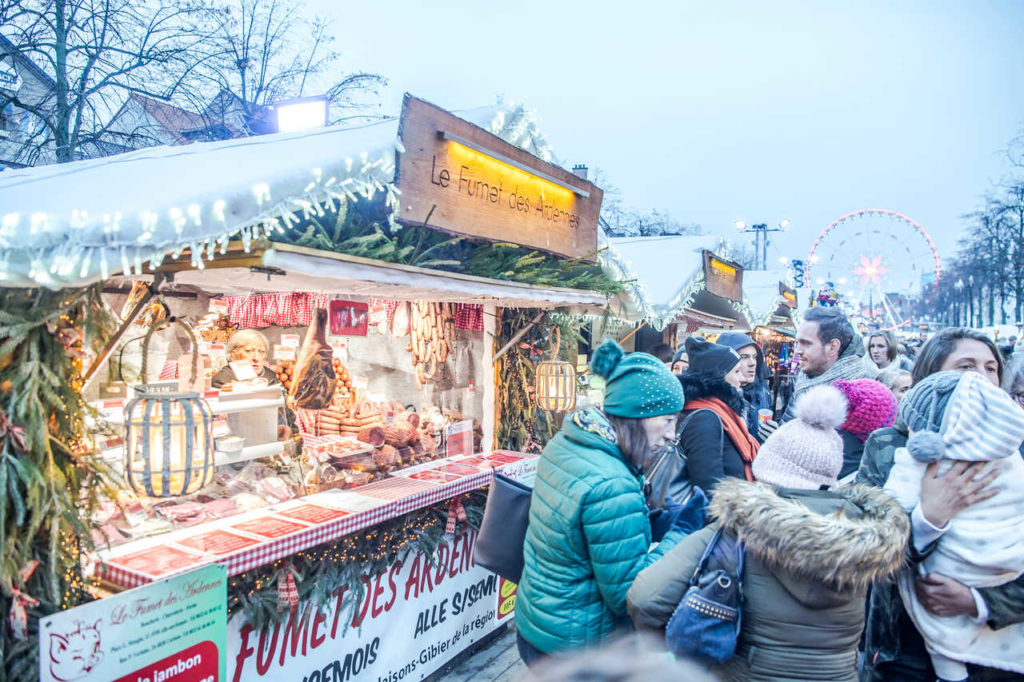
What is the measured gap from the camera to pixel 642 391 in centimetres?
254

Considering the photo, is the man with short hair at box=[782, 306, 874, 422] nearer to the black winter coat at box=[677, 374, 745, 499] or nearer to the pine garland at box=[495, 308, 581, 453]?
the black winter coat at box=[677, 374, 745, 499]

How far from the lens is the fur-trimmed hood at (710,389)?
11.2ft

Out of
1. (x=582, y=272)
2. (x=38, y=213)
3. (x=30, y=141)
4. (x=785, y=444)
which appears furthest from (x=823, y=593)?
(x=30, y=141)

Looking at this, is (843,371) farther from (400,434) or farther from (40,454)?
(40,454)

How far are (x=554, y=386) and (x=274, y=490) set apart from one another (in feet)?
8.66

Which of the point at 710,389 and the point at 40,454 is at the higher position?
the point at 710,389

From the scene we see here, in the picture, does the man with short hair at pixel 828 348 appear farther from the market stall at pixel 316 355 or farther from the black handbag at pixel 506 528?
the black handbag at pixel 506 528

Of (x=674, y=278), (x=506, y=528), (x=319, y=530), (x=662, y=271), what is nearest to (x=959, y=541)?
(x=506, y=528)

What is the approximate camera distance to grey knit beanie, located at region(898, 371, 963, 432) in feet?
7.61

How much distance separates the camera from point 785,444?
213cm

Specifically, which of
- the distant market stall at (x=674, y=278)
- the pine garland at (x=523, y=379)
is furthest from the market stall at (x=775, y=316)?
the pine garland at (x=523, y=379)

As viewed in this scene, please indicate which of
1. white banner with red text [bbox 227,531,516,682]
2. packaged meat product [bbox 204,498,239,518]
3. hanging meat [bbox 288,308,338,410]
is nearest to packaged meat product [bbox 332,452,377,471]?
hanging meat [bbox 288,308,338,410]

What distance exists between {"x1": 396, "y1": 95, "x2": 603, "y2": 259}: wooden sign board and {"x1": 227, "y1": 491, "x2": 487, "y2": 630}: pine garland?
1884 millimetres

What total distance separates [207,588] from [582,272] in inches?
144
